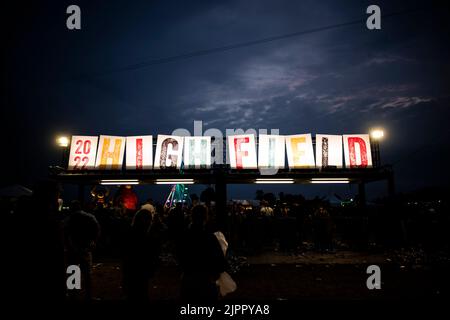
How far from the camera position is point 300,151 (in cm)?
1207

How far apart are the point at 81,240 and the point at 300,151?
30.4ft

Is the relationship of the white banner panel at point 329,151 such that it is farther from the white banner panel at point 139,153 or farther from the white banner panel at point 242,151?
the white banner panel at point 139,153

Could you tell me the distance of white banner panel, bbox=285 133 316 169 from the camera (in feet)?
39.1

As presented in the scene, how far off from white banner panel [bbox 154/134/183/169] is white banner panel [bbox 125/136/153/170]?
41 centimetres

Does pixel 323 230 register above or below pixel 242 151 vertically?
below

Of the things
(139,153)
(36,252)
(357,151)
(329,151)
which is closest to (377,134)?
(357,151)

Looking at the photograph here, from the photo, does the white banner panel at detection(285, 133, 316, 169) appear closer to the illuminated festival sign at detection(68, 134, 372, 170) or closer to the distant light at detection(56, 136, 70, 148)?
the illuminated festival sign at detection(68, 134, 372, 170)

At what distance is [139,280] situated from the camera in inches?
180

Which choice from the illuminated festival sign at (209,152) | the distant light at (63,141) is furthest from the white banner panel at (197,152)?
the distant light at (63,141)

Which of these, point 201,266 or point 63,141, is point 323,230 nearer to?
point 201,266
